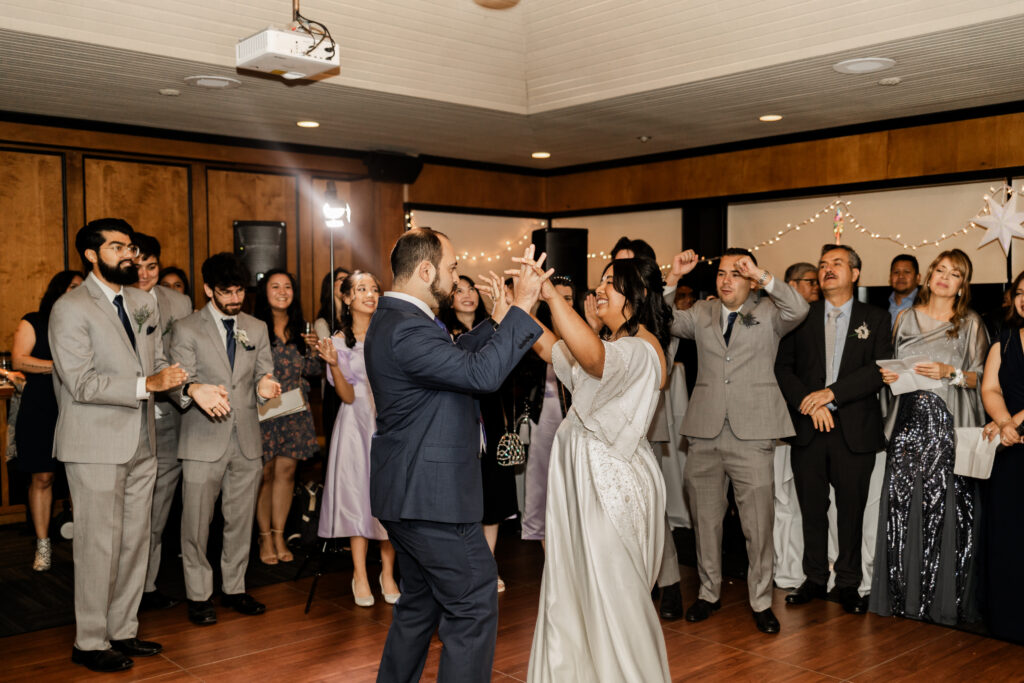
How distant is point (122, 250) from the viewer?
4.04 meters

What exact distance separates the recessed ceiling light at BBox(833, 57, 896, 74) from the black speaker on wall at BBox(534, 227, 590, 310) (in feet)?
6.18

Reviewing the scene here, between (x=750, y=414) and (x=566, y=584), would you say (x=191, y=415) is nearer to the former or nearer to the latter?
(x=566, y=584)

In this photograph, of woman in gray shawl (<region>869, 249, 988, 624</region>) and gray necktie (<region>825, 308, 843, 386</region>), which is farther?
gray necktie (<region>825, 308, 843, 386</region>)

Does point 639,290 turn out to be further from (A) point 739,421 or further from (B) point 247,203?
(B) point 247,203

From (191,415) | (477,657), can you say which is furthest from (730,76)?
(477,657)

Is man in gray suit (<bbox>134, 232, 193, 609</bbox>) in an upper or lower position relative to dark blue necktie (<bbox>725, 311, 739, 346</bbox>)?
lower

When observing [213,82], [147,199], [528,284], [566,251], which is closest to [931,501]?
[566,251]

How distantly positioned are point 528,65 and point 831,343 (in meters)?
3.03

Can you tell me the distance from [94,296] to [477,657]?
232 centimetres

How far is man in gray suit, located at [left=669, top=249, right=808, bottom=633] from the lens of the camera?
4574mm

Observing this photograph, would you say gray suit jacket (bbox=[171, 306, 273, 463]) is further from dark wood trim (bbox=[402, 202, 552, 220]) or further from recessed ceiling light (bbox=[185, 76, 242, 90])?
dark wood trim (bbox=[402, 202, 552, 220])

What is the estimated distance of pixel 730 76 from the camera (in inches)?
224

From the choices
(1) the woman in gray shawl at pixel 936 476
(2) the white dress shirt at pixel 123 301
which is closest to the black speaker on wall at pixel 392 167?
(2) the white dress shirt at pixel 123 301

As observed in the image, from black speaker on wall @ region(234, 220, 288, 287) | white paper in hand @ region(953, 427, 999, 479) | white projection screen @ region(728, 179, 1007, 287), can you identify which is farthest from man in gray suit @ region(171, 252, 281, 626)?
white projection screen @ region(728, 179, 1007, 287)
